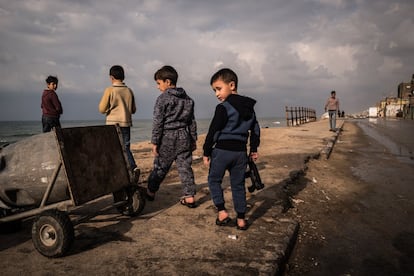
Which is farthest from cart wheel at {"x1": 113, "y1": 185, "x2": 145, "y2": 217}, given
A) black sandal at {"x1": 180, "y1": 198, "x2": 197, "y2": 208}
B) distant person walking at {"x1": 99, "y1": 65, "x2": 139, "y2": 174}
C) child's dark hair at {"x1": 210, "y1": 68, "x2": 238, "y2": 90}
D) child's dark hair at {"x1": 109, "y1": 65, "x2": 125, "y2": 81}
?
child's dark hair at {"x1": 109, "y1": 65, "x2": 125, "y2": 81}

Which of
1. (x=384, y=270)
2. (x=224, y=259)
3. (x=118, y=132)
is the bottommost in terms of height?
(x=384, y=270)

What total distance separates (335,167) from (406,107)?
39.5 m

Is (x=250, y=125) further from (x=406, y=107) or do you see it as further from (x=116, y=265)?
(x=406, y=107)

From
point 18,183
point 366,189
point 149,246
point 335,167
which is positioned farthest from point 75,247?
point 335,167

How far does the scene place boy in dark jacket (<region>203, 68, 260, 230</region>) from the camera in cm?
285

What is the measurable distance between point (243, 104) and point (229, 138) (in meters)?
0.37

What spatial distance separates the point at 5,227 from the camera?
2.87 m

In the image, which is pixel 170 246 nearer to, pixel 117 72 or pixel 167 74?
pixel 167 74

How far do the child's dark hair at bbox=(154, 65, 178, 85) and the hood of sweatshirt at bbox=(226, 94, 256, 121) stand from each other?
0.98 m

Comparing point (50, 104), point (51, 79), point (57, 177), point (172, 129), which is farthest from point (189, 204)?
point (51, 79)

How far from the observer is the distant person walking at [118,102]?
4.32m

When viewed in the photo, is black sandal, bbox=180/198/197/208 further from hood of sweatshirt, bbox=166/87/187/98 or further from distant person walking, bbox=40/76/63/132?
distant person walking, bbox=40/76/63/132

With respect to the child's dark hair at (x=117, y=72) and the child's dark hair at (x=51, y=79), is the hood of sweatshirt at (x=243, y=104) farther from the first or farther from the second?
the child's dark hair at (x=51, y=79)

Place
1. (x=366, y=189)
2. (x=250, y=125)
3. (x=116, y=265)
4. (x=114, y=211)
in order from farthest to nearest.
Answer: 1. (x=366, y=189)
2. (x=114, y=211)
3. (x=250, y=125)
4. (x=116, y=265)
